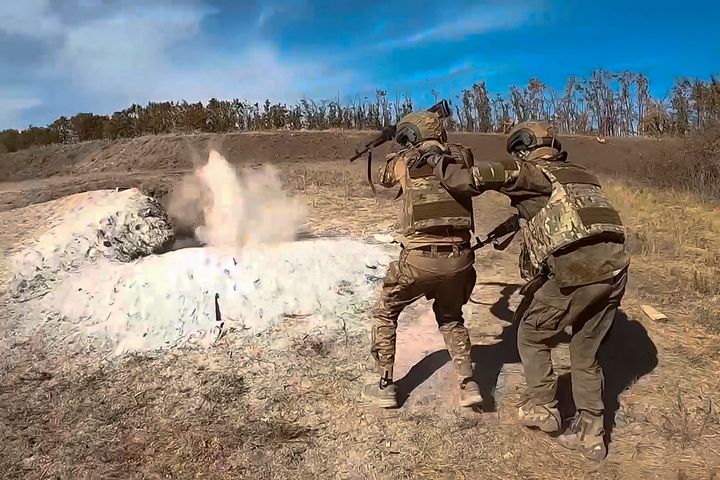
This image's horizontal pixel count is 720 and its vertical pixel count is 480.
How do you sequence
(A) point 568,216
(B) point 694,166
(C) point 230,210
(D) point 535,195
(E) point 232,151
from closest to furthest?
1. (A) point 568,216
2. (D) point 535,195
3. (C) point 230,210
4. (B) point 694,166
5. (E) point 232,151

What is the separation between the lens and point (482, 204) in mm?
11164

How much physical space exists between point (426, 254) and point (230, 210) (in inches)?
150

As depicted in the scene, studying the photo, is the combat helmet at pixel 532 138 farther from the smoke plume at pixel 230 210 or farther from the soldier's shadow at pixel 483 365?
the smoke plume at pixel 230 210

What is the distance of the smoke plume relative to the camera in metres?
7.72

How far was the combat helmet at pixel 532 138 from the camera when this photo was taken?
4473 millimetres

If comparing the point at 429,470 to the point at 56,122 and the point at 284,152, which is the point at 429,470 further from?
the point at 56,122

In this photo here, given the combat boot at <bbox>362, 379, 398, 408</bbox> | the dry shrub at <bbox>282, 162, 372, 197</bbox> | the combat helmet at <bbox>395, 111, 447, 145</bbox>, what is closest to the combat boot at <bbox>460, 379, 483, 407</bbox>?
the combat boot at <bbox>362, 379, 398, 408</bbox>

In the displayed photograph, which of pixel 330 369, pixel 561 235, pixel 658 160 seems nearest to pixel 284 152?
pixel 658 160

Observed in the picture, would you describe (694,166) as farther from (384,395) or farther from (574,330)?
(384,395)

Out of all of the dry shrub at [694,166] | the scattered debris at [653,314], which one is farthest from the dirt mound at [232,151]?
the scattered debris at [653,314]

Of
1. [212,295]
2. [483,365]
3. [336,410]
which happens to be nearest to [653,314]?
[483,365]

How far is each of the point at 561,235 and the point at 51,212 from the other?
276 inches

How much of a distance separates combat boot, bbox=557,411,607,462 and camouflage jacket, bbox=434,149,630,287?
3.45 ft

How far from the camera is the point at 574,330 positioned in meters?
4.43
